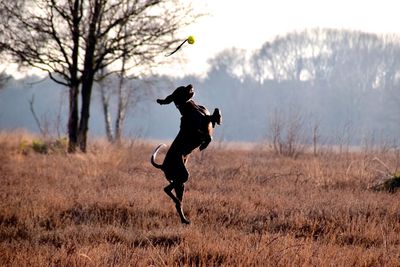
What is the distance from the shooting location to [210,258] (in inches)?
143

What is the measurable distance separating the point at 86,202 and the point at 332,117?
51636mm

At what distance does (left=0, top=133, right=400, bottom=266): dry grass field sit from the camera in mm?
3596

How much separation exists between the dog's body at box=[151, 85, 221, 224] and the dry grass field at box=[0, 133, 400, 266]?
23.1 inches

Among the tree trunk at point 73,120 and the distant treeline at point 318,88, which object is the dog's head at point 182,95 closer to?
the tree trunk at point 73,120

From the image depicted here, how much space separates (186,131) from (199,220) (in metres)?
1.52

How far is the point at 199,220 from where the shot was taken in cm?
519

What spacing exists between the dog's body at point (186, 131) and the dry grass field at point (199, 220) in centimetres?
59

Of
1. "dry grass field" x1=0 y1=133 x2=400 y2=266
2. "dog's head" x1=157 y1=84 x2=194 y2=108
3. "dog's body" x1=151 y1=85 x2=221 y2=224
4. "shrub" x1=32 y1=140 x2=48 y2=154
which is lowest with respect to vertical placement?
"dry grass field" x1=0 y1=133 x2=400 y2=266

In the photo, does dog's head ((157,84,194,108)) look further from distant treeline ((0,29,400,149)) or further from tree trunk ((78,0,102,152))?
distant treeline ((0,29,400,149))

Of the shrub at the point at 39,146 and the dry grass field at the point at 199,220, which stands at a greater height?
the shrub at the point at 39,146

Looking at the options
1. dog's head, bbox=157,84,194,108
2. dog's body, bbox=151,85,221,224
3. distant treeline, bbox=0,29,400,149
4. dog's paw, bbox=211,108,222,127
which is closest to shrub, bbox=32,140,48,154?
dog's body, bbox=151,85,221,224

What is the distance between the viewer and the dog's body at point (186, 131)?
3.96 meters

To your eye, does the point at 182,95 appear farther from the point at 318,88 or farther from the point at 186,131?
the point at 318,88

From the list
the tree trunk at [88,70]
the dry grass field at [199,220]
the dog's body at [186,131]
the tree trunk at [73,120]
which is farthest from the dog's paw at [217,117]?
the tree trunk at [73,120]
